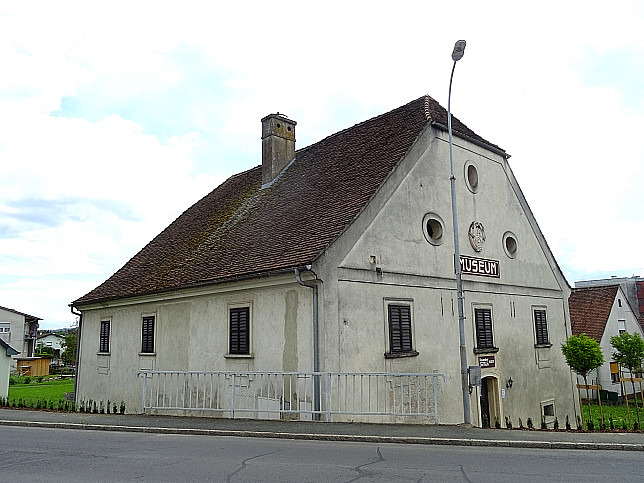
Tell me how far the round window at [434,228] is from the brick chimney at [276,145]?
7136mm

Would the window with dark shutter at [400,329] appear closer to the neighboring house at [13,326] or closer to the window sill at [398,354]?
the window sill at [398,354]

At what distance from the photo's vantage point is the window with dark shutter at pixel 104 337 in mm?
21250

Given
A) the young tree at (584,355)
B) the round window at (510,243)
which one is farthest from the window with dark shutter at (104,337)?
the young tree at (584,355)

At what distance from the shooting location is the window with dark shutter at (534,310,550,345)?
20.2 m

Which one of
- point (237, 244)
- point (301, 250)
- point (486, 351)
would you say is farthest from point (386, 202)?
point (486, 351)

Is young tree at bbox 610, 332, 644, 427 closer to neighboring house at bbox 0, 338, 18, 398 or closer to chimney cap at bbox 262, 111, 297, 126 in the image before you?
chimney cap at bbox 262, 111, 297, 126

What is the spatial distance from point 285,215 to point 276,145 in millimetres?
5349

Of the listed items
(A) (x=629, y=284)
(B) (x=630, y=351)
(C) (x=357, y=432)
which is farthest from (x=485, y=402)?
(A) (x=629, y=284)

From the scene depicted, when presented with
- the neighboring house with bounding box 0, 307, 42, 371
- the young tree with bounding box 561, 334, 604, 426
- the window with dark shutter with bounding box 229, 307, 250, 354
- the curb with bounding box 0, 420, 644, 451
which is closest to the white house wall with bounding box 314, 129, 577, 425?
the young tree with bounding box 561, 334, 604, 426

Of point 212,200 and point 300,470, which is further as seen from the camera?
point 212,200

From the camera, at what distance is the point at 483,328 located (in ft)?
A: 59.2

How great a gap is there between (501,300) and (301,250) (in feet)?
27.3

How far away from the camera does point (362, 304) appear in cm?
1439

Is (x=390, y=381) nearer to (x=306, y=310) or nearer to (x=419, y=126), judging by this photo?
(x=306, y=310)
